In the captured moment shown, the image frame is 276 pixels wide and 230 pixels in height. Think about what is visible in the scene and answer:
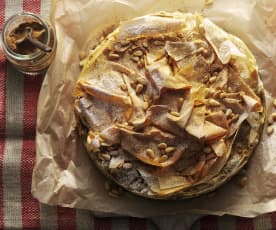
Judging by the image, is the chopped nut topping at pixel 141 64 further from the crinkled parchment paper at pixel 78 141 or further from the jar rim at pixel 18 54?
the jar rim at pixel 18 54

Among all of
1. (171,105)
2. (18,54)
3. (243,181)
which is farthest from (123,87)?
(243,181)

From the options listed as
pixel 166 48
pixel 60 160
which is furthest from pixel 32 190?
pixel 166 48

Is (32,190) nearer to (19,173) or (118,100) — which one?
(19,173)

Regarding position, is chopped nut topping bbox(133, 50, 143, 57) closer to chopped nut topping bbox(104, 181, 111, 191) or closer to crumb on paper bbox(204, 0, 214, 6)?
crumb on paper bbox(204, 0, 214, 6)

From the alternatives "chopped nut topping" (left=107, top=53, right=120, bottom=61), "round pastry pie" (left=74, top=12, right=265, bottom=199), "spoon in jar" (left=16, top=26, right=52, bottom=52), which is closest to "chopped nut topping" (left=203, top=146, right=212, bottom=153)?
"round pastry pie" (left=74, top=12, right=265, bottom=199)

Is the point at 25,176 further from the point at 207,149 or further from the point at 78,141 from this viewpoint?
the point at 207,149

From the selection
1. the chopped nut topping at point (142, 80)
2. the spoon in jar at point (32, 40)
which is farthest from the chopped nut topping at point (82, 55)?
the chopped nut topping at point (142, 80)
